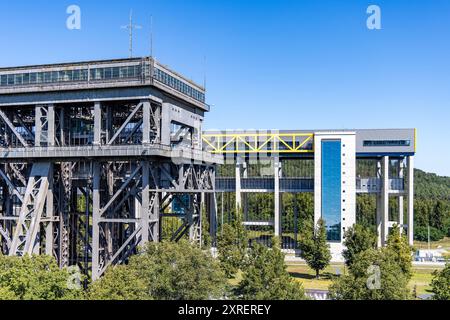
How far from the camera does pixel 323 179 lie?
71.3 metres

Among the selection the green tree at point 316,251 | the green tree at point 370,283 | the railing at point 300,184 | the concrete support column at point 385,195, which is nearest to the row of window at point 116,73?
the green tree at point 370,283

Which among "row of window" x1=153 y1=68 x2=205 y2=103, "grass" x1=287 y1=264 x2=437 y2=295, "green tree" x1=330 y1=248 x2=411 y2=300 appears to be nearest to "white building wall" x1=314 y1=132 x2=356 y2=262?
"grass" x1=287 y1=264 x2=437 y2=295

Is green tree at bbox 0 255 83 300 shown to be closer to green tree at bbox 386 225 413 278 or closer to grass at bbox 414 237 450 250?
green tree at bbox 386 225 413 278

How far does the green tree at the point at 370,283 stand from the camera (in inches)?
1148

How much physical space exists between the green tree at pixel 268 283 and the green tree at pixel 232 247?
1131 cm

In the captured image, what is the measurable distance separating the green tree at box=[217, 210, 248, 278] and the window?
15.0 m

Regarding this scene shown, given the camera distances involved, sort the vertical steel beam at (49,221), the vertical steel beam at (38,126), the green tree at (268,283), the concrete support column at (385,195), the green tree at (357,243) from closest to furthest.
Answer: the green tree at (268,283) → the vertical steel beam at (38,126) → the vertical steel beam at (49,221) → the green tree at (357,243) → the concrete support column at (385,195)

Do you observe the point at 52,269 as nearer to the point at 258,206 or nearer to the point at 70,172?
the point at 70,172

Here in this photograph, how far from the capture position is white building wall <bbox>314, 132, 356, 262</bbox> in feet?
230

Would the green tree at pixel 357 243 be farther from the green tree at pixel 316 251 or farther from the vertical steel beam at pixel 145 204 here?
the vertical steel beam at pixel 145 204

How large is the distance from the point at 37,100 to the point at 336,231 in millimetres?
49388

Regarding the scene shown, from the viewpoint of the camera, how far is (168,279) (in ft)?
97.7

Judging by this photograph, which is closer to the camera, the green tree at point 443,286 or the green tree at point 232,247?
the green tree at point 443,286
